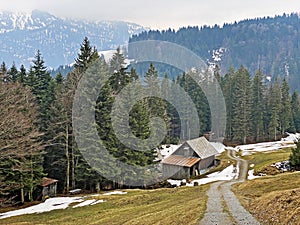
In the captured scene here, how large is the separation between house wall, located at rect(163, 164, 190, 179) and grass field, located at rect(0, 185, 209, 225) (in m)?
23.5

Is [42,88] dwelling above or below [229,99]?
below

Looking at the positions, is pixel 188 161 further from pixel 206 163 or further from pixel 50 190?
pixel 50 190

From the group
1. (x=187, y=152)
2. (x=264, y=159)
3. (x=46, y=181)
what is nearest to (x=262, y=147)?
(x=264, y=159)

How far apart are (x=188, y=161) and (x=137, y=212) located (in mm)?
33891

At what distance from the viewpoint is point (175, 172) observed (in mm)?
56531

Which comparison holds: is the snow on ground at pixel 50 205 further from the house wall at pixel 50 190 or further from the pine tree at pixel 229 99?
the pine tree at pixel 229 99

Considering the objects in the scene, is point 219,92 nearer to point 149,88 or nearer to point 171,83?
point 171,83

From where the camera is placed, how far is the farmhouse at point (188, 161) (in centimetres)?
5597

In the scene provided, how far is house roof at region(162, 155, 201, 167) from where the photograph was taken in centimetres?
5600

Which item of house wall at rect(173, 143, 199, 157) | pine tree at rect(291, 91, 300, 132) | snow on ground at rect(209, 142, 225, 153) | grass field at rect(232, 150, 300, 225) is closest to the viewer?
grass field at rect(232, 150, 300, 225)

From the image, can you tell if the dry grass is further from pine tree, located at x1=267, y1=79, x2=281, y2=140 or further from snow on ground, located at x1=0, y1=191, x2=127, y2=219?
pine tree, located at x1=267, y1=79, x2=281, y2=140

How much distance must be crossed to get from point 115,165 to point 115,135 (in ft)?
12.5

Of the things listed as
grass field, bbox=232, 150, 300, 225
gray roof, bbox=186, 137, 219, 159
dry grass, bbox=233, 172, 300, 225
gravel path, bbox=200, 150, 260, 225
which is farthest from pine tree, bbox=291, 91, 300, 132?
gravel path, bbox=200, 150, 260, 225

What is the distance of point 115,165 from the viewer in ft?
136
